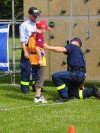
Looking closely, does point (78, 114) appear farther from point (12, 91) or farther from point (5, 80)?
point (5, 80)

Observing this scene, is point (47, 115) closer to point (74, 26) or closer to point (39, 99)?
point (39, 99)

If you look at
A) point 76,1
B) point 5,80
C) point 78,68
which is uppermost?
point 76,1

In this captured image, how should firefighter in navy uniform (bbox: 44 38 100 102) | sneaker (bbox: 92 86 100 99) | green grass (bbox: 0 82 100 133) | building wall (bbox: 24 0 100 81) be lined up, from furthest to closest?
building wall (bbox: 24 0 100 81) < sneaker (bbox: 92 86 100 99) < firefighter in navy uniform (bbox: 44 38 100 102) < green grass (bbox: 0 82 100 133)

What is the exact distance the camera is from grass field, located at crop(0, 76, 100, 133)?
28.1 ft

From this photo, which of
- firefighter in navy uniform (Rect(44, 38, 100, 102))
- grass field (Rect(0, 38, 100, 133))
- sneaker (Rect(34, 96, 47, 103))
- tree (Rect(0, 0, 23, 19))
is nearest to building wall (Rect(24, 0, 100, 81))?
grass field (Rect(0, 38, 100, 133))

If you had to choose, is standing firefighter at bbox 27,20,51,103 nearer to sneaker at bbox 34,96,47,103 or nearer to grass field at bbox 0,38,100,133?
sneaker at bbox 34,96,47,103

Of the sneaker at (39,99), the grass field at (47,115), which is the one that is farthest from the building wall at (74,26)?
the sneaker at (39,99)

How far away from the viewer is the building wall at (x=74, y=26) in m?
13.0

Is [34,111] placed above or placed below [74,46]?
below

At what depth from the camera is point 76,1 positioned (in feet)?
43.0

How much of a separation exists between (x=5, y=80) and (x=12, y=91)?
2.76 meters

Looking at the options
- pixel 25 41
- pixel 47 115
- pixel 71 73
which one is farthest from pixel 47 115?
pixel 25 41

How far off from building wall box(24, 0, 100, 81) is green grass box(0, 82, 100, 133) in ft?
5.81

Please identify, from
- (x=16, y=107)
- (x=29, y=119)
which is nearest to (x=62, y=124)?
(x=29, y=119)
